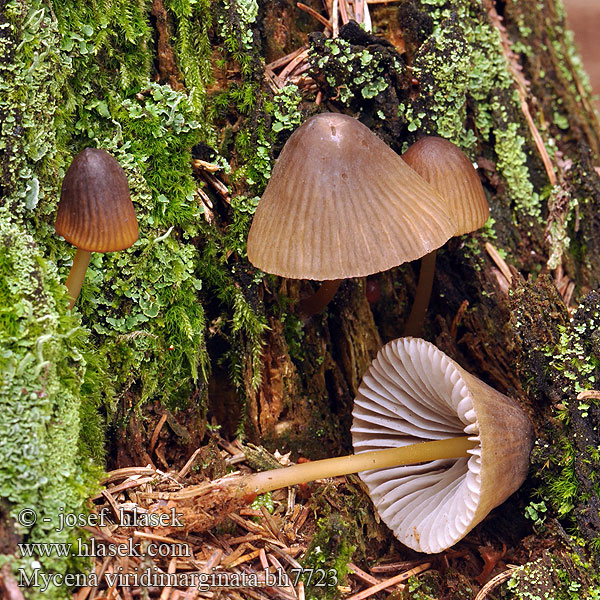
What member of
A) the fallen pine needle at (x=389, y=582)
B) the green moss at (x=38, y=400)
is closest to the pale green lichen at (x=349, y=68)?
the green moss at (x=38, y=400)

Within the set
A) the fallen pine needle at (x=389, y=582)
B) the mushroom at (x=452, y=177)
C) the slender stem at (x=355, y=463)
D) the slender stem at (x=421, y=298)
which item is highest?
the mushroom at (x=452, y=177)

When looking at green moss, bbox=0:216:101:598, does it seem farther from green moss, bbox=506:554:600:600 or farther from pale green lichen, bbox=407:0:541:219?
pale green lichen, bbox=407:0:541:219

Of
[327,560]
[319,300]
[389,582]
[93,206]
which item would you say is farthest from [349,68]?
[389,582]

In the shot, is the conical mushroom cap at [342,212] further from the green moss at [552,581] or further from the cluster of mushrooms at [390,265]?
the green moss at [552,581]

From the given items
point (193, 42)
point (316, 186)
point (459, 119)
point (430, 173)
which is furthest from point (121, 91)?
point (459, 119)

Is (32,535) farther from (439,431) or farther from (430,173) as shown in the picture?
(430,173)

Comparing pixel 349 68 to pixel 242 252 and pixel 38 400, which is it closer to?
pixel 242 252
